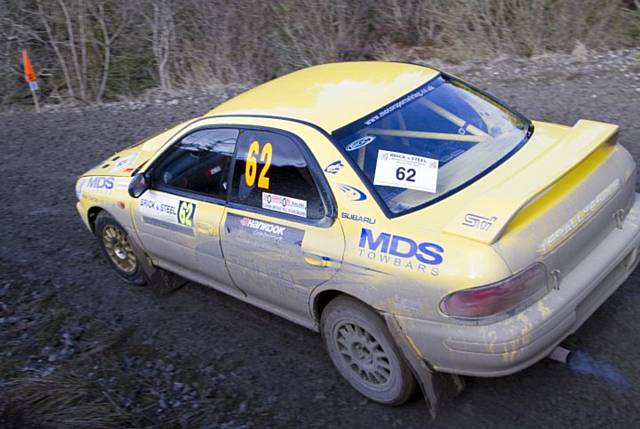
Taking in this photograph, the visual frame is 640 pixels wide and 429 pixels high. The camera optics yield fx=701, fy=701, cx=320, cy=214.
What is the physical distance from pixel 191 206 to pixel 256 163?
2.07 feet

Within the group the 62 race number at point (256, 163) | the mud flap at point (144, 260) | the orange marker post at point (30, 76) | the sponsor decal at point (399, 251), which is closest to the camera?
the sponsor decal at point (399, 251)

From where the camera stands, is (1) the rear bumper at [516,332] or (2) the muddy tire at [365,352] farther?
(2) the muddy tire at [365,352]

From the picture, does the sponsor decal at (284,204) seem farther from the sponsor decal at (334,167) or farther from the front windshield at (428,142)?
the front windshield at (428,142)

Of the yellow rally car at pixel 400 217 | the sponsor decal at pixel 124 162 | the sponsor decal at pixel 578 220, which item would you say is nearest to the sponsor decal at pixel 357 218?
the yellow rally car at pixel 400 217

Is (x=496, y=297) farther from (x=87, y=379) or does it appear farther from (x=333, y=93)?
(x=87, y=379)

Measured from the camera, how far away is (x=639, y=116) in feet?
23.5

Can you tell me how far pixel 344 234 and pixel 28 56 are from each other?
29.9 ft

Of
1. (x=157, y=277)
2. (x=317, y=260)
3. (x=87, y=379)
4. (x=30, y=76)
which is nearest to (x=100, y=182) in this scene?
(x=157, y=277)

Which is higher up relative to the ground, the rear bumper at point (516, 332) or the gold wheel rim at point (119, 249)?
the rear bumper at point (516, 332)

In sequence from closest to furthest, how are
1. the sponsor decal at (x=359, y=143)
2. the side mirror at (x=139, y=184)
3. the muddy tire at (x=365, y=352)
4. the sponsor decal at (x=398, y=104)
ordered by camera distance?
the muddy tire at (x=365, y=352) → the sponsor decal at (x=359, y=143) → the sponsor decal at (x=398, y=104) → the side mirror at (x=139, y=184)

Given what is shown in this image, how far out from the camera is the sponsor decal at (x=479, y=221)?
11.2 ft

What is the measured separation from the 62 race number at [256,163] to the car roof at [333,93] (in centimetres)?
22

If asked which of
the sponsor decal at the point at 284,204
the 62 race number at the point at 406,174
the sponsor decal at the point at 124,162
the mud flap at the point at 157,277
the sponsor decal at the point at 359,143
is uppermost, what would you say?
the sponsor decal at the point at 359,143

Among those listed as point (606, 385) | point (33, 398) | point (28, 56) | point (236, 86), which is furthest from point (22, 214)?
point (606, 385)
